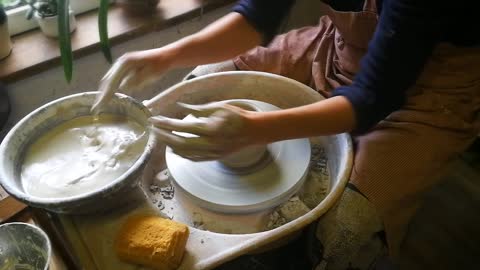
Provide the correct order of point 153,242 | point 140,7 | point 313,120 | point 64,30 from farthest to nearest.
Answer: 1. point 140,7
2. point 64,30
3. point 313,120
4. point 153,242

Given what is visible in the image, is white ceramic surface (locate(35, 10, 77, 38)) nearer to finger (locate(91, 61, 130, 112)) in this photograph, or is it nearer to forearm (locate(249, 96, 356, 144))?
finger (locate(91, 61, 130, 112))

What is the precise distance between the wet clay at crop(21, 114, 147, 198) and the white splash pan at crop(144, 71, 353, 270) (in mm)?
134

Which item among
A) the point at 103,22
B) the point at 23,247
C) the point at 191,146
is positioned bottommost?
the point at 23,247

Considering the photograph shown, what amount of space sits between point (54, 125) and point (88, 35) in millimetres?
537

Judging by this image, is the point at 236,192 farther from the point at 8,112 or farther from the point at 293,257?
the point at 8,112

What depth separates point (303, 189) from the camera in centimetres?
107

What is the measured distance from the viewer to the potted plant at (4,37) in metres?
1.30

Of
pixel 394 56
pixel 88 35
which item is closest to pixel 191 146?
pixel 394 56

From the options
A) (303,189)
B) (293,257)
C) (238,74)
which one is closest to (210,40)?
(238,74)

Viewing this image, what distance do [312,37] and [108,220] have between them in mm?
766

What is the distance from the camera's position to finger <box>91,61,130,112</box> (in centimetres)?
98

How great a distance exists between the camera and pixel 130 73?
1025mm

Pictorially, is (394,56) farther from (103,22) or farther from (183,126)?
(103,22)

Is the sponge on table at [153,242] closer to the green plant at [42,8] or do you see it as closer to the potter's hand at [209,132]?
the potter's hand at [209,132]
